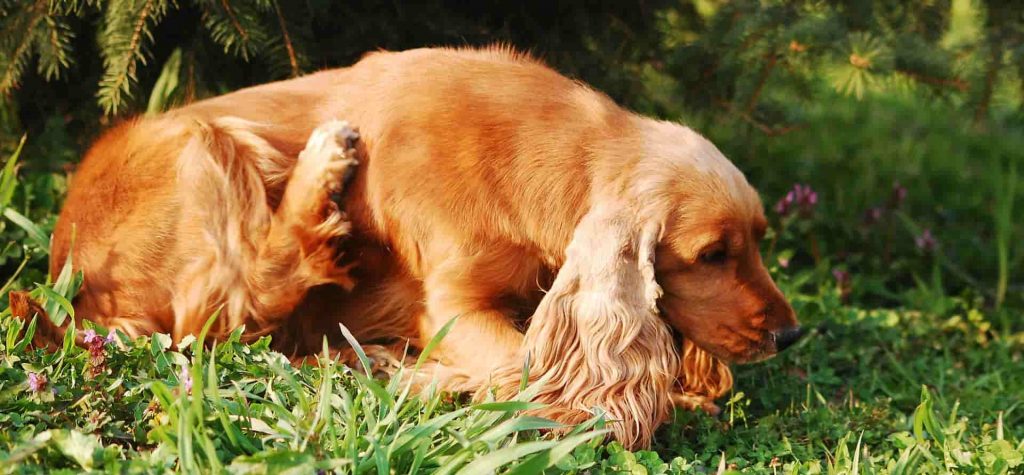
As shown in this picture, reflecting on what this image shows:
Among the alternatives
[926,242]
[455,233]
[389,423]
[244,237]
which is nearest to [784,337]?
[455,233]

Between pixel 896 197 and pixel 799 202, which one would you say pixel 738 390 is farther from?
pixel 896 197

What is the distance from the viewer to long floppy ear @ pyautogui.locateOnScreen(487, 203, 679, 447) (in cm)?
295

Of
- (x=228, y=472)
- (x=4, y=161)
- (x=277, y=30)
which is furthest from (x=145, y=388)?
(x=4, y=161)

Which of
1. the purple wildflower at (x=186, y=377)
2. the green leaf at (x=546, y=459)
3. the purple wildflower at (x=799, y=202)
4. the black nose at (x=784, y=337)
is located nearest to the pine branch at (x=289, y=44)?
the purple wildflower at (x=186, y=377)

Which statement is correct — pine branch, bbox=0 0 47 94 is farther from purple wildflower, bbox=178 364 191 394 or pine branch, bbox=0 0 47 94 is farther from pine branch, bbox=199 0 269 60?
purple wildflower, bbox=178 364 191 394

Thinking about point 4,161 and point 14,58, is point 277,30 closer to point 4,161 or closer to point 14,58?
point 14,58

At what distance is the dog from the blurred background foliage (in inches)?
21.8

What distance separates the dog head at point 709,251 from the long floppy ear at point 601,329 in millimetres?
92

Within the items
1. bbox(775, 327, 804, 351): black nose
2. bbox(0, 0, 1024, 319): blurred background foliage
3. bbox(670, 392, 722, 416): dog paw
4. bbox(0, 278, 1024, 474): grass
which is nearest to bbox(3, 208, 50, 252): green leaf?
bbox(0, 0, 1024, 319): blurred background foliage

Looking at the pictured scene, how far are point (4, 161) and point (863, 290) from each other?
136 inches

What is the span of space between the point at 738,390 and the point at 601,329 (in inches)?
34.8

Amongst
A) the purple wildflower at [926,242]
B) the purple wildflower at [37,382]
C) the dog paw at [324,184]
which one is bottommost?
the purple wildflower at [926,242]

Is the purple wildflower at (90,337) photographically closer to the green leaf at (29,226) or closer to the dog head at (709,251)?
the green leaf at (29,226)

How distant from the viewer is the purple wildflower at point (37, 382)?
8.43ft
